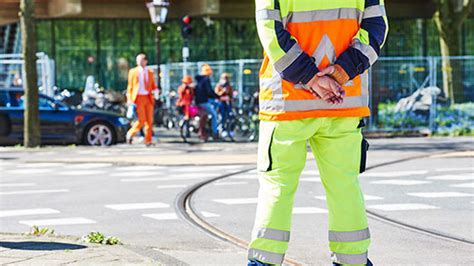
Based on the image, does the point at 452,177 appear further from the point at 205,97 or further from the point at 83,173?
the point at 205,97

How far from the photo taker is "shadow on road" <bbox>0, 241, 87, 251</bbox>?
8.55m

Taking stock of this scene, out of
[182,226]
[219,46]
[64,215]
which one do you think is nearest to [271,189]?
[182,226]

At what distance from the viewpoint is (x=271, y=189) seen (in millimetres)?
6441

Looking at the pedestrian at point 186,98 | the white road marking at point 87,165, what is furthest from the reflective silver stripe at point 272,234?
the pedestrian at point 186,98

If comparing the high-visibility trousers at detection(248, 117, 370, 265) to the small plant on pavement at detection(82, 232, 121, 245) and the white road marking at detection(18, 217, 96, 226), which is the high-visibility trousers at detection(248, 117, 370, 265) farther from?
the white road marking at detection(18, 217, 96, 226)

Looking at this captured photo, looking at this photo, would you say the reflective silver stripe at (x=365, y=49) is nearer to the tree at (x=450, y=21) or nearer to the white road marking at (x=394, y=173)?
the white road marking at (x=394, y=173)

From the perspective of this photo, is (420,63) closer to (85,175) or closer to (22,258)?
(85,175)

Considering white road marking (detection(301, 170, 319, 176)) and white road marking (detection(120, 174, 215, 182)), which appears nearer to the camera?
white road marking (detection(120, 174, 215, 182))

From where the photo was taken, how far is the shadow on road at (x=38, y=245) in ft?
28.0

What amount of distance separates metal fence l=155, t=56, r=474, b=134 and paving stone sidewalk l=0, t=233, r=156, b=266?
2098 cm

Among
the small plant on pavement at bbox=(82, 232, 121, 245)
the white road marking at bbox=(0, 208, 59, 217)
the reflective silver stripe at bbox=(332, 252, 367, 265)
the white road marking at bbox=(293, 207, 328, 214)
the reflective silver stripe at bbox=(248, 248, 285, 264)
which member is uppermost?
the reflective silver stripe at bbox=(248, 248, 285, 264)

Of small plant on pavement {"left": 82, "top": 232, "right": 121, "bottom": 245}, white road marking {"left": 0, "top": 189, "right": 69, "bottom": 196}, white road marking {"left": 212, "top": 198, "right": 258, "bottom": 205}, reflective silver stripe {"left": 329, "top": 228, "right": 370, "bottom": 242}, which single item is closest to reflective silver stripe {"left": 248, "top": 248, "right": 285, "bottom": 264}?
reflective silver stripe {"left": 329, "top": 228, "right": 370, "bottom": 242}

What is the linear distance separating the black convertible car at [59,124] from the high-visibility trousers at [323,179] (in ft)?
65.9

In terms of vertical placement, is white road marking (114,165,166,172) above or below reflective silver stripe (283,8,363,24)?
below
